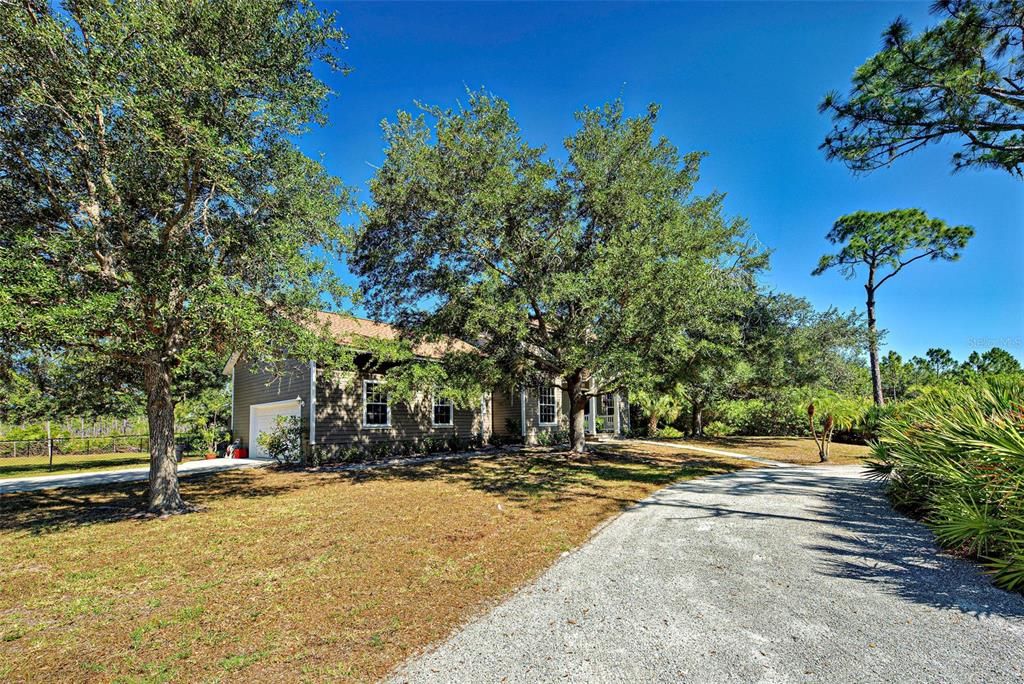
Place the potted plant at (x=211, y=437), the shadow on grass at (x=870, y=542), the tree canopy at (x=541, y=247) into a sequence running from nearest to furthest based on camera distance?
1. the shadow on grass at (x=870, y=542)
2. the tree canopy at (x=541, y=247)
3. the potted plant at (x=211, y=437)

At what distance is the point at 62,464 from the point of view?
57.1ft

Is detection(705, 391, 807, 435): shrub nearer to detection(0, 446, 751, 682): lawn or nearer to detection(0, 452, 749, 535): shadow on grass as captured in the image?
detection(0, 452, 749, 535): shadow on grass

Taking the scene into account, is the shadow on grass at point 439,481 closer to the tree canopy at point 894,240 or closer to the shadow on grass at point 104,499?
the shadow on grass at point 104,499

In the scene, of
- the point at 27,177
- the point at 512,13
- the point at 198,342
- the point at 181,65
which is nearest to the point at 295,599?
the point at 198,342

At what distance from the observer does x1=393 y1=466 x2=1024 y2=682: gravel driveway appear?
2.92m

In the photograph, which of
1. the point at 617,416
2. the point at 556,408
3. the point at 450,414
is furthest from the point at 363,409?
the point at 617,416

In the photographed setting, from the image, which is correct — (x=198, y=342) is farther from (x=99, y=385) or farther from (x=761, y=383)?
(x=761, y=383)

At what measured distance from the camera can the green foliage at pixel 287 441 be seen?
14.6 metres

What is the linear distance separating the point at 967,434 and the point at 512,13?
10.9 metres

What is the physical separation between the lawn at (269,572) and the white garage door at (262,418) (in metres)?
5.95

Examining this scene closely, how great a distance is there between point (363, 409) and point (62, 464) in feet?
41.3

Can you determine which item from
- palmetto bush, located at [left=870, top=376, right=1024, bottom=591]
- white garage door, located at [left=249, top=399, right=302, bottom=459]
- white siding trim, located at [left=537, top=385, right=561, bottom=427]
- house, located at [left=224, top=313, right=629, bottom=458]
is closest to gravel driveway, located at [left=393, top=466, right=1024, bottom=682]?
palmetto bush, located at [left=870, top=376, right=1024, bottom=591]

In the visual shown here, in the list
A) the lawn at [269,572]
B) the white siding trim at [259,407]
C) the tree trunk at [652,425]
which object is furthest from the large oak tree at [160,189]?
the tree trunk at [652,425]

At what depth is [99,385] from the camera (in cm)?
848
